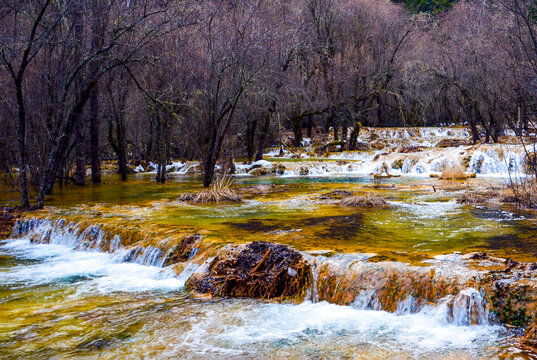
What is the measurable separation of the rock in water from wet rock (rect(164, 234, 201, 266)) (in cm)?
77

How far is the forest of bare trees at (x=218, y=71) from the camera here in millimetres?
11141

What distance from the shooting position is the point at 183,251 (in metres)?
6.84

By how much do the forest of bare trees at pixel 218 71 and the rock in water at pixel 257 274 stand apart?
5945mm

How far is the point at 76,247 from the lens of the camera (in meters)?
8.65

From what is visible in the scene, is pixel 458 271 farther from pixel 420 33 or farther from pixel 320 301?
pixel 420 33

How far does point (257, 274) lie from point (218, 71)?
9.67 metres

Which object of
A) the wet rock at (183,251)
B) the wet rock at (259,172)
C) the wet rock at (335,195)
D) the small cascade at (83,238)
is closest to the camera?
the wet rock at (183,251)

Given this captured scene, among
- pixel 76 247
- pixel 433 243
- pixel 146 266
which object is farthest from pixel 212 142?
pixel 433 243

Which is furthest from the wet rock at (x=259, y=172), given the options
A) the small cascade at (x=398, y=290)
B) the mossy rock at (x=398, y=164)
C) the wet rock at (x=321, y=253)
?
the small cascade at (x=398, y=290)

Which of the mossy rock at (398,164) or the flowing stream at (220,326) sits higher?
the mossy rock at (398,164)

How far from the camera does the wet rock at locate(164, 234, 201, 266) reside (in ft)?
22.1

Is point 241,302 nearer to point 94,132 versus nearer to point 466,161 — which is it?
point 94,132

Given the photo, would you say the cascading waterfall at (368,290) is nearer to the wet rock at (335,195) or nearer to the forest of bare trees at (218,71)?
the forest of bare trees at (218,71)

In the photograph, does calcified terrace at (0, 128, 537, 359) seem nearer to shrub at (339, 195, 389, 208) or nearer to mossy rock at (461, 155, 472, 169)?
shrub at (339, 195, 389, 208)
